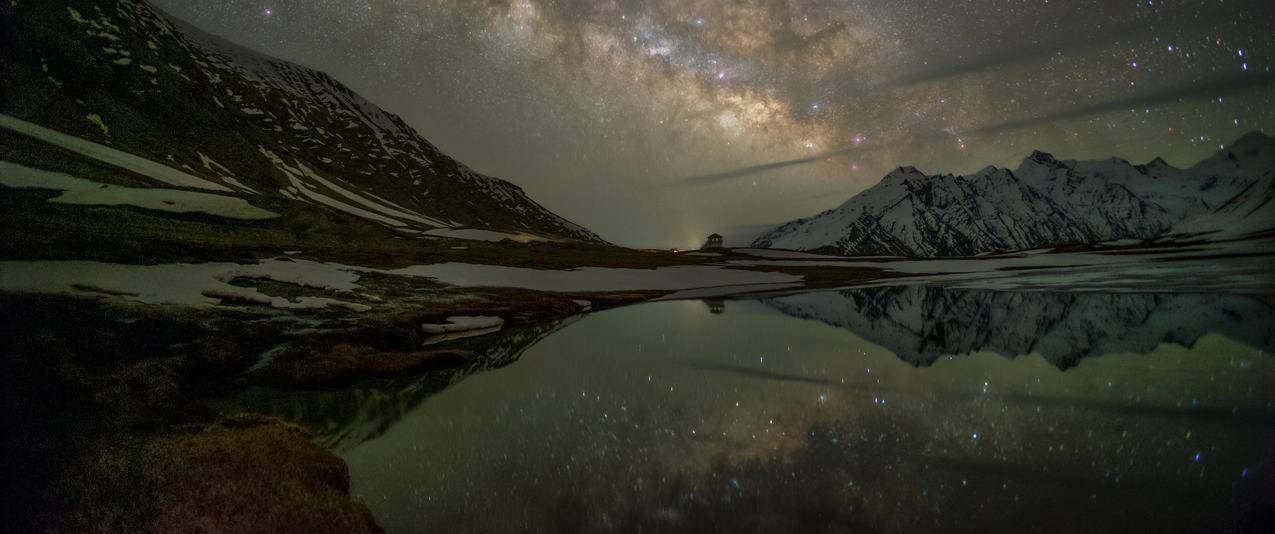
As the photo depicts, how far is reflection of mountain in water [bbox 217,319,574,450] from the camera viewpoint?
49.2ft

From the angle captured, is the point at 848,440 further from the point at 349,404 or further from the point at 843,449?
the point at 349,404

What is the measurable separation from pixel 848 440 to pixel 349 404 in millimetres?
15929

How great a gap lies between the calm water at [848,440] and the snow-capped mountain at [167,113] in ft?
293

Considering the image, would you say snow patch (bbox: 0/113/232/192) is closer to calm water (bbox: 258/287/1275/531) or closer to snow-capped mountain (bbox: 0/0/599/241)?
snow-capped mountain (bbox: 0/0/599/241)

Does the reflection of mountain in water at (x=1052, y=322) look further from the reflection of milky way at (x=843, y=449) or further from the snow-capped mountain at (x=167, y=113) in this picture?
the snow-capped mountain at (x=167, y=113)

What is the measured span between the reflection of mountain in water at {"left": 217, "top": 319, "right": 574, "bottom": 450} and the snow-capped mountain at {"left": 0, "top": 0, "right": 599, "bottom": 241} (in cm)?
8104

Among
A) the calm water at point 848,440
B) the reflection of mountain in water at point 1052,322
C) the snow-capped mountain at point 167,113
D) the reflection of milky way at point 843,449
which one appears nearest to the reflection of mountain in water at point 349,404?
the calm water at point 848,440

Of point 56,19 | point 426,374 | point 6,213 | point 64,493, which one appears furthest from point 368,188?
point 64,493

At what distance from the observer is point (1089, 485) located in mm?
9664

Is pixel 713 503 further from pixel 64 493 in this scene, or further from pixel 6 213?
pixel 6 213

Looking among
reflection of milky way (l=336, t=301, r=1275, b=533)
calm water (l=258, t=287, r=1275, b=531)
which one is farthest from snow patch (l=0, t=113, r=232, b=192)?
reflection of milky way (l=336, t=301, r=1275, b=533)

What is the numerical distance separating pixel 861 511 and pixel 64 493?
13.6 m

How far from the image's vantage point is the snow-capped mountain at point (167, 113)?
336 ft

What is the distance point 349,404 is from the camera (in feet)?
58.6
